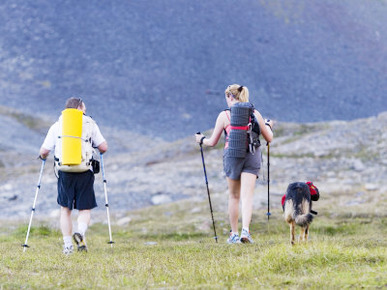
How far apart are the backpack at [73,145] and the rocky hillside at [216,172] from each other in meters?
7.87

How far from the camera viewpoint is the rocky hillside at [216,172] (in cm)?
1995

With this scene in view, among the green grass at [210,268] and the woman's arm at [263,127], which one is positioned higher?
the woman's arm at [263,127]

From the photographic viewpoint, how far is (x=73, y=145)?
29.2 feet

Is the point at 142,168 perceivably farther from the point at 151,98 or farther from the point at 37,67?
the point at 37,67

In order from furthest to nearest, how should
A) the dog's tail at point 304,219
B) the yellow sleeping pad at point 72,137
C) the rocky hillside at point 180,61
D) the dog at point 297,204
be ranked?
the rocky hillside at point 180,61 → the yellow sleeping pad at point 72,137 → the dog at point 297,204 → the dog's tail at point 304,219

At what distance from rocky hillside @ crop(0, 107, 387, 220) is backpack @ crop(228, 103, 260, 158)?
7.26 metres

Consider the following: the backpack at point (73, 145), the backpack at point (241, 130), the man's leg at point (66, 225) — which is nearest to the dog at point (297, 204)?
the backpack at point (241, 130)

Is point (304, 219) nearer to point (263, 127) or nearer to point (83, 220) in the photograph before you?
point (263, 127)

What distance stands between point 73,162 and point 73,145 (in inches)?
9.7

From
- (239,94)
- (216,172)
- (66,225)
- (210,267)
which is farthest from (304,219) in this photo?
(216,172)

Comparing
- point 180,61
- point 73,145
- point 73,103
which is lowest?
point 73,145

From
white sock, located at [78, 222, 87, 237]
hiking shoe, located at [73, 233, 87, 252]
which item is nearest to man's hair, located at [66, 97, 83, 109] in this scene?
white sock, located at [78, 222, 87, 237]

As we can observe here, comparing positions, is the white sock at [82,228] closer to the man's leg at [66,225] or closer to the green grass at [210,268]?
the man's leg at [66,225]

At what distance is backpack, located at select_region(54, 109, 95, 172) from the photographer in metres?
8.86
